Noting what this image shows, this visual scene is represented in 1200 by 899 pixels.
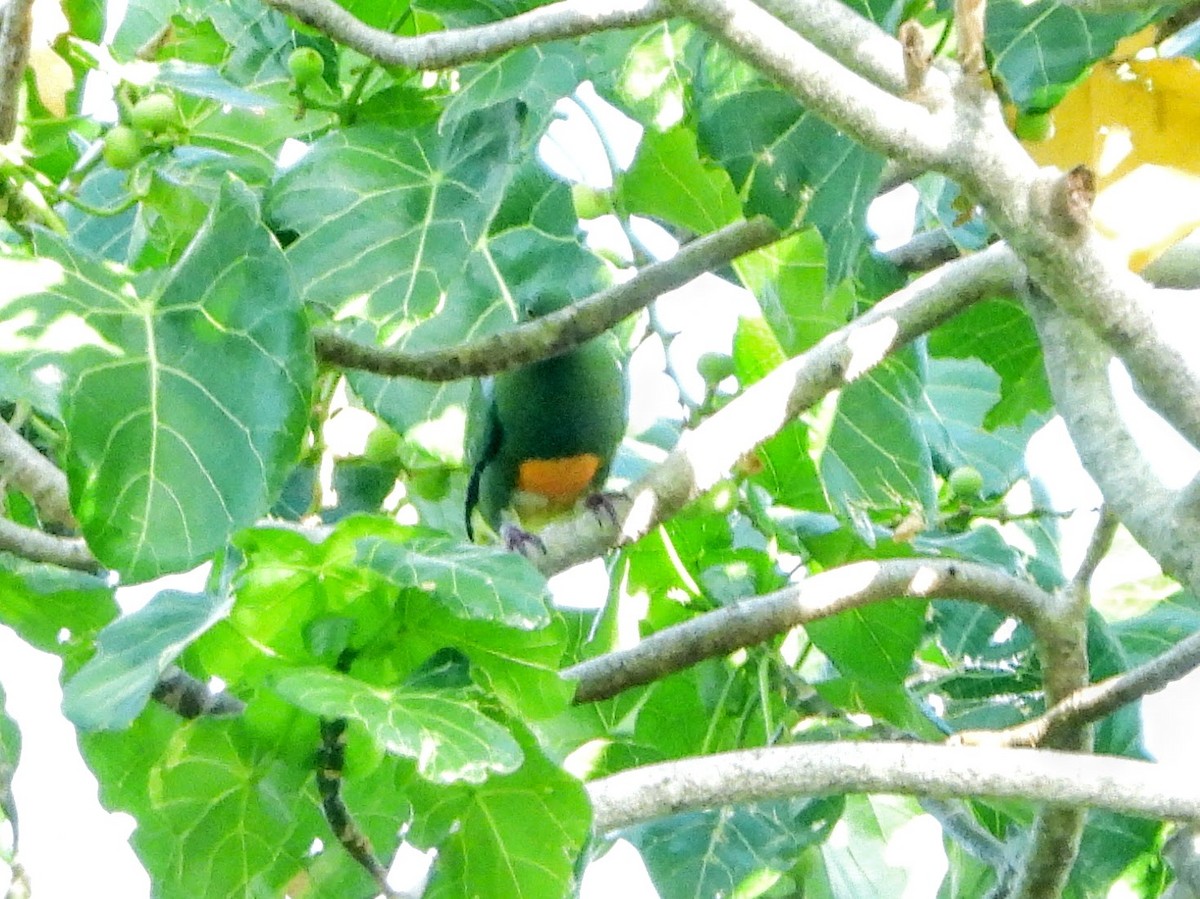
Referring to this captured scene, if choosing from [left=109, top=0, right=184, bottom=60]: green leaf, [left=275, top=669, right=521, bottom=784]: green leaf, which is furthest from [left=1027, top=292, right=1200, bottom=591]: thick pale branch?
[left=109, top=0, right=184, bottom=60]: green leaf

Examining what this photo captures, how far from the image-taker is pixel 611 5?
128cm

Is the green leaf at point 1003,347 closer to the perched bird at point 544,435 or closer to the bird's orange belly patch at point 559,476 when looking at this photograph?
the perched bird at point 544,435

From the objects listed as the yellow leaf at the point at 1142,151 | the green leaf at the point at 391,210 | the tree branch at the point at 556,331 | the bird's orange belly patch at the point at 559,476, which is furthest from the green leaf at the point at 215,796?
the bird's orange belly patch at the point at 559,476

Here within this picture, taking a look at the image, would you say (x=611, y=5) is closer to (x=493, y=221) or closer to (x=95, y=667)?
(x=493, y=221)

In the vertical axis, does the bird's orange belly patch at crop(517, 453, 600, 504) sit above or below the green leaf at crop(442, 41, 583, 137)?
below

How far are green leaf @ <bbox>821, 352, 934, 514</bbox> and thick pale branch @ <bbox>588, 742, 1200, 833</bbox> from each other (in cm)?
64

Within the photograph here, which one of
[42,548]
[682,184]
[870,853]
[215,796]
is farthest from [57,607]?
[870,853]

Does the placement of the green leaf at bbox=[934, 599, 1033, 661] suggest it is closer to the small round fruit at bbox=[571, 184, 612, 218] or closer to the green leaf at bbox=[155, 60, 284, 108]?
the small round fruit at bbox=[571, 184, 612, 218]

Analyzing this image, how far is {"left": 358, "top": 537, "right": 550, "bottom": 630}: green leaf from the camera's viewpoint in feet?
3.97

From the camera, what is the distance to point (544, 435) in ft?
8.26

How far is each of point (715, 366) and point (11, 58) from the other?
2.83ft

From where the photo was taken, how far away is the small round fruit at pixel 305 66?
1.62 metres

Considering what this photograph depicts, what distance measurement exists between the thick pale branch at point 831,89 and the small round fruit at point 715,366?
2.80ft

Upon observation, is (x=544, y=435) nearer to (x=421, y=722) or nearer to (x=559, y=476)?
(x=559, y=476)
